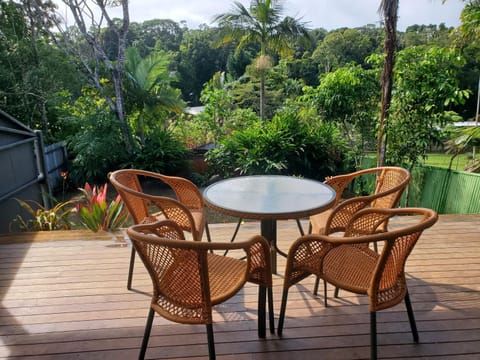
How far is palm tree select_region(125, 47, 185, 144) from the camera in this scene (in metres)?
8.53

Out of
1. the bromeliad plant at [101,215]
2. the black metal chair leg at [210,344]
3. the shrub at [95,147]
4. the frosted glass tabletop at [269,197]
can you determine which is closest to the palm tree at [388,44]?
the frosted glass tabletop at [269,197]

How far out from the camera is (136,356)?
5.18 feet

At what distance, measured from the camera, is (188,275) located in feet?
4.21

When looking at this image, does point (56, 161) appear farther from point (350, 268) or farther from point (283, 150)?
point (350, 268)

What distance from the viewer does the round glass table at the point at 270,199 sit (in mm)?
1775

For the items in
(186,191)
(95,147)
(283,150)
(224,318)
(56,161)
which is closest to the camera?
(224,318)

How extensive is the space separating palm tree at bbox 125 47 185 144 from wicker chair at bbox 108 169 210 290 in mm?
6457

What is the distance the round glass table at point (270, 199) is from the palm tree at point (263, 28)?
8300 mm

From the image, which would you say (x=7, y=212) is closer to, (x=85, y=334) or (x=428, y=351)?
(x=85, y=334)

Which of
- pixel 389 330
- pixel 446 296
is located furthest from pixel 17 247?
pixel 446 296

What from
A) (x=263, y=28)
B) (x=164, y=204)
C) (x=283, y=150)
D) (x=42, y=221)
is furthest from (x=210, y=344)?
(x=263, y=28)

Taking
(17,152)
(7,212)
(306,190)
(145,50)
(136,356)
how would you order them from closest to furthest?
1. (136,356)
2. (306,190)
3. (7,212)
4. (17,152)
5. (145,50)

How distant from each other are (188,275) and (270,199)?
853mm

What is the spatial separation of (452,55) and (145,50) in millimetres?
24531
